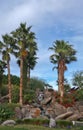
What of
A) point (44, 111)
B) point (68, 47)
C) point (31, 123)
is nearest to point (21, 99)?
point (44, 111)

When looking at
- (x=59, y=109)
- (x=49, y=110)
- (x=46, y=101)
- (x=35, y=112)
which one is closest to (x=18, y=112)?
(x=35, y=112)

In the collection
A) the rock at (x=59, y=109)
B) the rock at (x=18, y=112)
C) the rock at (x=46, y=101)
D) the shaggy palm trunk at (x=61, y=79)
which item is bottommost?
the rock at (x=18, y=112)

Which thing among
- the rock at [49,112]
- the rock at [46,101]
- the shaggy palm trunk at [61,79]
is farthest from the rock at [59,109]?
the shaggy palm trunk at [61,79]

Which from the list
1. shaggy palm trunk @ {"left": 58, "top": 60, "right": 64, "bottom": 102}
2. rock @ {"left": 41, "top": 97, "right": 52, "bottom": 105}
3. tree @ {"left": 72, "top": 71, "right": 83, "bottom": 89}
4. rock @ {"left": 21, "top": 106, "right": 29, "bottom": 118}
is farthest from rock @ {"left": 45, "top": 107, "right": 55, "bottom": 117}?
tree @ {"left": 72, "top": 71, "right": 83, "bottom": 89}

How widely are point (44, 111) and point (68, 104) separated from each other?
5523 millimetres

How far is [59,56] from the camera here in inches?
2717

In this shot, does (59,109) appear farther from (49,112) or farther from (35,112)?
(35,112)

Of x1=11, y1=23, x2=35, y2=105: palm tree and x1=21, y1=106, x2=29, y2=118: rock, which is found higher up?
x1=11, y1=23, x2=35, y2=105: palm tree

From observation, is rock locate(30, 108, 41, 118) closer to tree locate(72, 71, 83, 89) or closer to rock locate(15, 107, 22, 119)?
rock locate(15, 107, 22, 119)

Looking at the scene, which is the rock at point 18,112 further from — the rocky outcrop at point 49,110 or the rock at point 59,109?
the rock at point 59,109

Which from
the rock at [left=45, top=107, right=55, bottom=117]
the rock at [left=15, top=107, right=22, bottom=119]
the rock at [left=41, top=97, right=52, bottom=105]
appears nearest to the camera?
the rock at [left=15, top=107, right=22, bottom=119]

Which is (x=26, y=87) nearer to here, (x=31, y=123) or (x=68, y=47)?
(x=68, y=47)

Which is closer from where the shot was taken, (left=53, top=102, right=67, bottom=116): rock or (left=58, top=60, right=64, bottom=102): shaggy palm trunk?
(left=53, top=102, right=67, bottom=116): rock

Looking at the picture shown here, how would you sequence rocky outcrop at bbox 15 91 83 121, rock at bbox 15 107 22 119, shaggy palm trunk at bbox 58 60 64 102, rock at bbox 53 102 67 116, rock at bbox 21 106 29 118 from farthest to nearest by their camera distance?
shaggy palm trunk at bbox 58 60 64 102 < rock at bbox 53 102 67 116 < rock at bbox 21 106 29 118 < rocky outcrop at bbox 15 91 83 121 < rock at bbox 15 107 22 119
